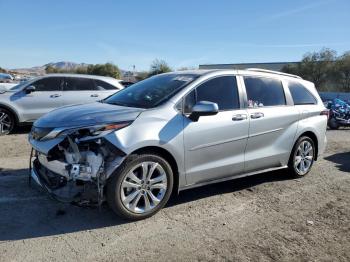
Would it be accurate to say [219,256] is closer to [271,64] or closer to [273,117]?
[273,117]

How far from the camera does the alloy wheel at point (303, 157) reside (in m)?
6.54

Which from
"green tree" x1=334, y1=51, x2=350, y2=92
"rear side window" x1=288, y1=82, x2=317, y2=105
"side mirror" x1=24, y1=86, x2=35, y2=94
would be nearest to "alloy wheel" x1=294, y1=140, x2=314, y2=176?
"rear side window" x1=288, y1=82, x2=317, y2=105

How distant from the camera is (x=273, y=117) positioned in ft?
19.6

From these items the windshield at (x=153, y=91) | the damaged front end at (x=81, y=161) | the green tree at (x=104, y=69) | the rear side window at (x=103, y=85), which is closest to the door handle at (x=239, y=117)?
the windshield at (x=153, y=91)

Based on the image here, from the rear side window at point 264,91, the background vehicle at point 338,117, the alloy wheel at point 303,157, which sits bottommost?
the background vehicle at point 338,117

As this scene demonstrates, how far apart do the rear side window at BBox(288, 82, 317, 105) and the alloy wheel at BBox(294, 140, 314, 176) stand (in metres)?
0.70

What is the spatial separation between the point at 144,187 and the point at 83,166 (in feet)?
2.44

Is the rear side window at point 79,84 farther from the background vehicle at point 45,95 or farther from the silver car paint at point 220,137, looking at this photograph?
the silver car paint at point 220,137

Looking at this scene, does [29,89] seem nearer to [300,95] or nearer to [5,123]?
[5,123]

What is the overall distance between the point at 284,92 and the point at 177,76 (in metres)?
1.95

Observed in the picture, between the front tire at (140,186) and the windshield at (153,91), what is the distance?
81 centimetres

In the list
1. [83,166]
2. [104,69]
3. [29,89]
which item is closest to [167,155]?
[83,166]

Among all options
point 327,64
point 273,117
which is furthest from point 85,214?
point 327,64

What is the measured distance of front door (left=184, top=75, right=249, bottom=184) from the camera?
4.91m
